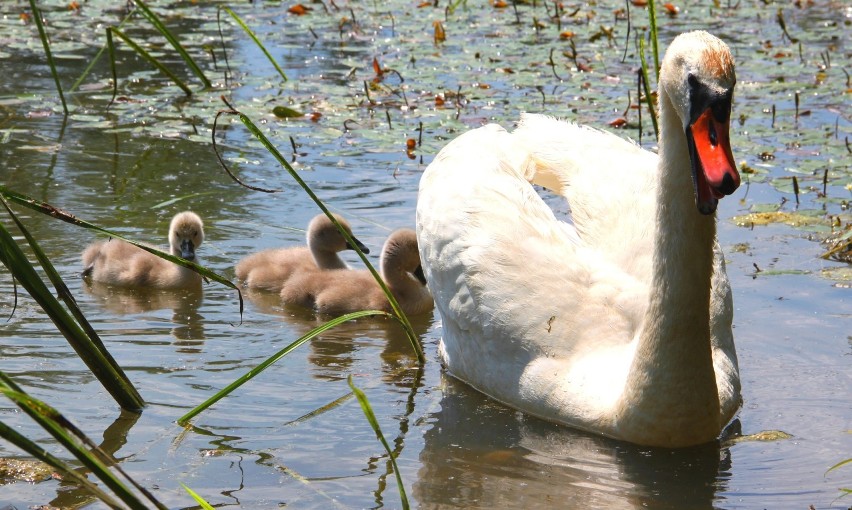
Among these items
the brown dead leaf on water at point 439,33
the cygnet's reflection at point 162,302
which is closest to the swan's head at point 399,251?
the cygnet's reflection at point 162,302

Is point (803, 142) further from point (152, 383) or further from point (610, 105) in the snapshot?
point (152, 383)

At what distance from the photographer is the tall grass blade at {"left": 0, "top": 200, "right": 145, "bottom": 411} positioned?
3.82m

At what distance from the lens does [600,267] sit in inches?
212

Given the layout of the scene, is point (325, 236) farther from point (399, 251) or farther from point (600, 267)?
point (600, 267)

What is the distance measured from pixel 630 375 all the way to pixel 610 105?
539 centimetres

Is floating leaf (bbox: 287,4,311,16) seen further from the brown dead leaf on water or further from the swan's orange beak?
the swan's orange beak

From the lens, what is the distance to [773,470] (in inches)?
184

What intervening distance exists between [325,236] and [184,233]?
0.75 m

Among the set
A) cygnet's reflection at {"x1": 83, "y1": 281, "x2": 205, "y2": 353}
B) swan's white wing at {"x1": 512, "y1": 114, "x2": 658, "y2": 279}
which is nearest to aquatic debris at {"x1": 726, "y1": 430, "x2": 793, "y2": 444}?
swan's white wing at {"x1": 512, "y1": 114, "x2": 658, "y2": 279}

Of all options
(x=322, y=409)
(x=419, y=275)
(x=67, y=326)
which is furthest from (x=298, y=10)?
(x=67, y=326)

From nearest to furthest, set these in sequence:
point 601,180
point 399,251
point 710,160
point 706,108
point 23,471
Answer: point 710,160 → point 706,108 → point 23,471 → point 601,180 → point 399,251

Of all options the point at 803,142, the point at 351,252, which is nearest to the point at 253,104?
the point at 351,252

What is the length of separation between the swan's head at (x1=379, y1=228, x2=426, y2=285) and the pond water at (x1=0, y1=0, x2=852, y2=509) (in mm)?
329

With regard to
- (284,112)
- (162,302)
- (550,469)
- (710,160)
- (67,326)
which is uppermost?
(710,160)
